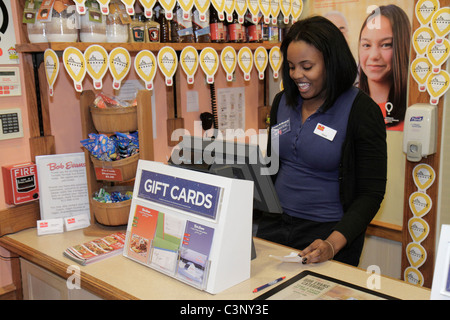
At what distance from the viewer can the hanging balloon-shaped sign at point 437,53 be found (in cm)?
248

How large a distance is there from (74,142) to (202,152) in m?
0.85

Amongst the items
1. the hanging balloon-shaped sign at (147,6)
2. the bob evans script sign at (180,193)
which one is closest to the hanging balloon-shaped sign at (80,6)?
the hanging balloon-shaped sign at (147,6)

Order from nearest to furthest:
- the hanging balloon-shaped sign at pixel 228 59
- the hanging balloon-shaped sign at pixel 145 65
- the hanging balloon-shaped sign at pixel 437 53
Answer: the hanging balloon-shaped sign at pixel 145 65 < the hanging balloon-shaped sign at pixel 437 53 < the hanging balloon-shaped sign at pixel 228 59

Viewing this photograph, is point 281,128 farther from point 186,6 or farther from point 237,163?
point 186,6

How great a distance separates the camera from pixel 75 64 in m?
1.93

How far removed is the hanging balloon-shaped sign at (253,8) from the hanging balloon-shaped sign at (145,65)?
766mm

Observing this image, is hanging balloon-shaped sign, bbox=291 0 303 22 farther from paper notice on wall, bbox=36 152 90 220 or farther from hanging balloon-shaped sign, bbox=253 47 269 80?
paper notice on wall, bbox=36 152 90 220

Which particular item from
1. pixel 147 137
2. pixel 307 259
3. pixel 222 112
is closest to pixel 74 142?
pixel 147 137

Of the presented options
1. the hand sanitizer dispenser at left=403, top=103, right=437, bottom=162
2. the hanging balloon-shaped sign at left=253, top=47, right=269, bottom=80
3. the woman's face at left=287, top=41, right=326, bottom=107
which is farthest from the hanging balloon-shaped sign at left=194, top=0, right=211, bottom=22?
the hand sanitizer dispenser at left=403, top=103, right=437, bottom=162

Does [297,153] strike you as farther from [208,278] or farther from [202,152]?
[208,278]

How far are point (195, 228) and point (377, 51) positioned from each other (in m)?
2.04

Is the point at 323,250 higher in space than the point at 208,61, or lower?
lower

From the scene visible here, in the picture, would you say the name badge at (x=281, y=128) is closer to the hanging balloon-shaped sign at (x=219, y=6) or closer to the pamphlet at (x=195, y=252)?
the pamphlet at (x=195, y=252)

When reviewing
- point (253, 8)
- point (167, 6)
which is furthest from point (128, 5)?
point (253, 8)
